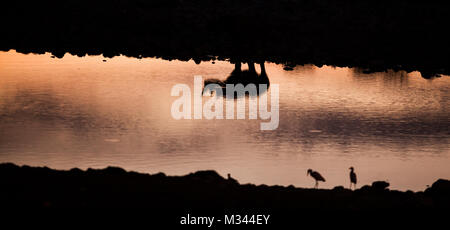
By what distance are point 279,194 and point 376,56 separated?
17.1m

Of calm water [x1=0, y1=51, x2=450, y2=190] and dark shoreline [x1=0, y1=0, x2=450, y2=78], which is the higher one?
dark shoreline [x1=0, y1=0, x2=450, y2=78]

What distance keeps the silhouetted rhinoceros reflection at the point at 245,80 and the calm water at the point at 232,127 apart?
0.41 metres

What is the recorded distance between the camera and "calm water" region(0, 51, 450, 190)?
13.7 meters

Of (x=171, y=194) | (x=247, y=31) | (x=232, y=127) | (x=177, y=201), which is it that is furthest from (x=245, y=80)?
(x=177, y=201)

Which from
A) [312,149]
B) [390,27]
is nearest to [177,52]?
[390,27]

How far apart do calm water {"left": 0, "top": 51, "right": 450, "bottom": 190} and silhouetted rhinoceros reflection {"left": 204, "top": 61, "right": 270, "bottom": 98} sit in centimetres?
41

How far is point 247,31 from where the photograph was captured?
28469 millimetres

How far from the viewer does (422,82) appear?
908 inches

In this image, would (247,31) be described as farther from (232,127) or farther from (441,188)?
(441,188)

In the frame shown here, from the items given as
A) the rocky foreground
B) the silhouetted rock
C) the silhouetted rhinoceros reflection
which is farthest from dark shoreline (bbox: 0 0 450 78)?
the rocky foreground

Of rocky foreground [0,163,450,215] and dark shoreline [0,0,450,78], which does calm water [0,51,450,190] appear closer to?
rocky foreground [0,163,450,215]

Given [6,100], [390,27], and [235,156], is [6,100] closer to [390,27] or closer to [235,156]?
[235,156]

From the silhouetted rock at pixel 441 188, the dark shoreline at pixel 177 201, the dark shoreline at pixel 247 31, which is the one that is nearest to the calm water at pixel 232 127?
the silhouetted rock at pixel 441 188

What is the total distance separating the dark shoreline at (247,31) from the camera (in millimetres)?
27094
